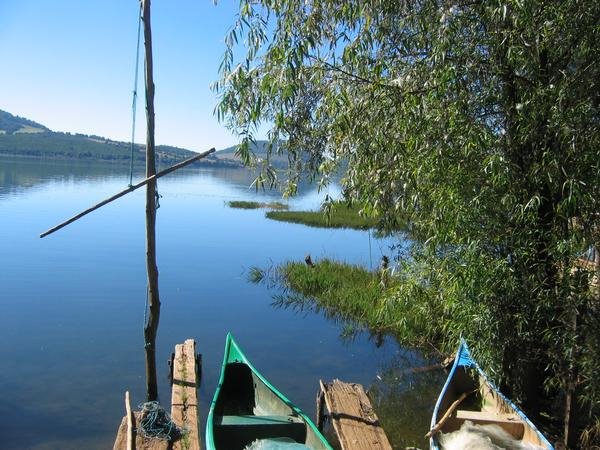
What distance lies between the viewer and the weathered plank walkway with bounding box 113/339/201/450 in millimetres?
5480

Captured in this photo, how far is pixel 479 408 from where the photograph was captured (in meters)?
6.44

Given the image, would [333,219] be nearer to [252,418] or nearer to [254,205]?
[254,205]

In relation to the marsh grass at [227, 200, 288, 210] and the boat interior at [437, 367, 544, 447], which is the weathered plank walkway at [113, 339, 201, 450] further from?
the marsh grass at [227, 200, 288, 210]

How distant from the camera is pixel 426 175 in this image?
5.60 m

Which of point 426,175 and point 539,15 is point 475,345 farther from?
point 539,15

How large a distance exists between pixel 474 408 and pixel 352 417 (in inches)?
63.6

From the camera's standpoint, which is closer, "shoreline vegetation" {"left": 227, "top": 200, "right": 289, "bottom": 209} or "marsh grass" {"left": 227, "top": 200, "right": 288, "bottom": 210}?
"shoreline vegetation" {"left": 227, "top": 200, "right": 289, "bottom": 209}

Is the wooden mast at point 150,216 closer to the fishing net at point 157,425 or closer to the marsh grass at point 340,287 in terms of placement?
the fishing net at point 157,425

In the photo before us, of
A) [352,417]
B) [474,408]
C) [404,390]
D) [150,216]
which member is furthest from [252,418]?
[404,390]

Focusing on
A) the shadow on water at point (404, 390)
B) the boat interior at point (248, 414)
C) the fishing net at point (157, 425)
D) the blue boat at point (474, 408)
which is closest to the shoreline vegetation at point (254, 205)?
the shadow on water at point (404, 390)

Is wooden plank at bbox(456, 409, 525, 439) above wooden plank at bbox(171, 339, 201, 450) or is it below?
above

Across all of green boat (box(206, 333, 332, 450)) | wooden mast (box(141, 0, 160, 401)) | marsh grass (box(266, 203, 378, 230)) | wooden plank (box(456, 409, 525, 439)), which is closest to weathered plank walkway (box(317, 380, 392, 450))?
→ green boat (box(206, 333, 332, 450))

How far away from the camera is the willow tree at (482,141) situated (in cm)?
523

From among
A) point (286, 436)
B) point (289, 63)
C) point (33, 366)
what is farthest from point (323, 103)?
point (33, 366)
